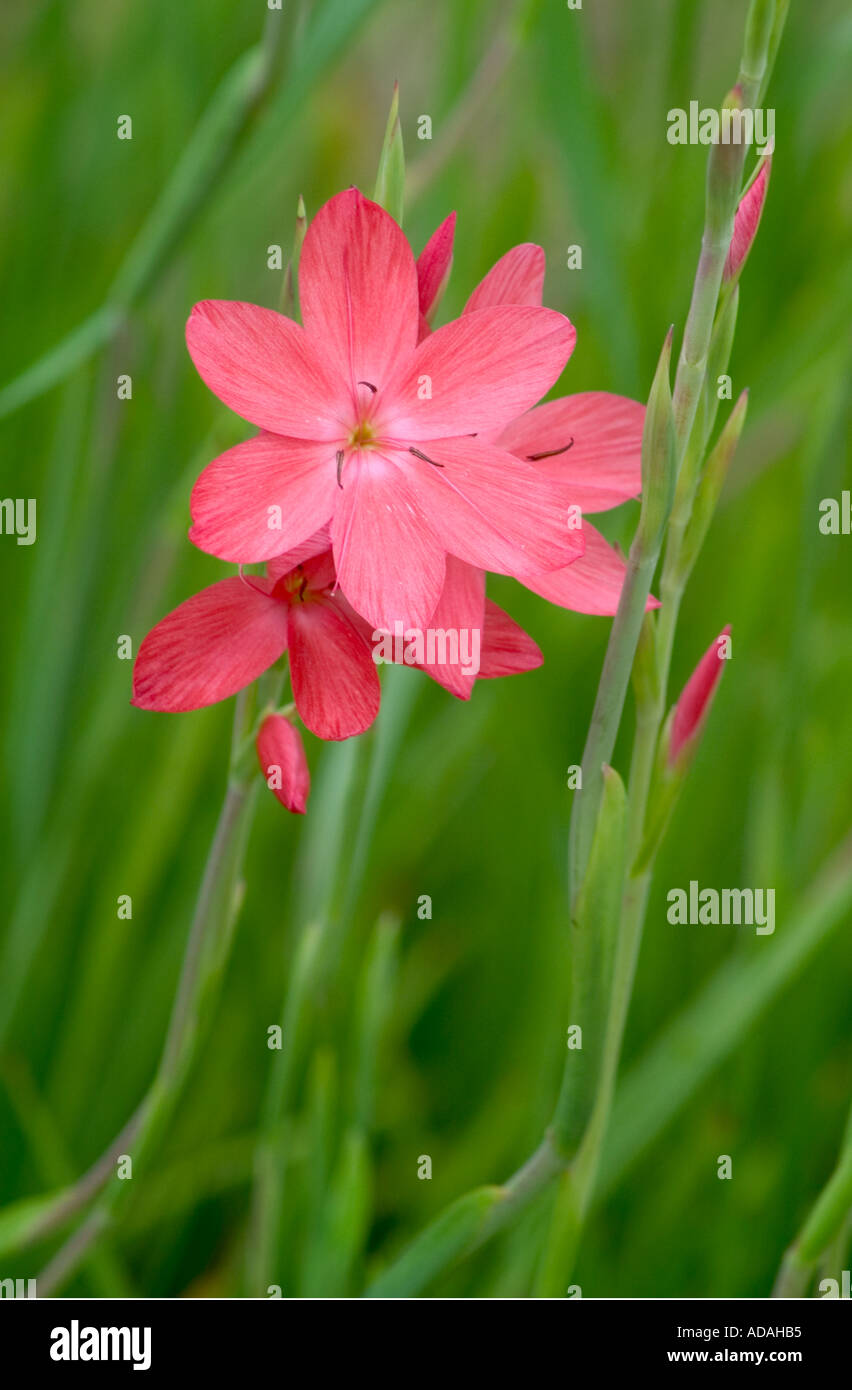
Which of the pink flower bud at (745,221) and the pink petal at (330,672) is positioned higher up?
the pink flower bud at (745,221)

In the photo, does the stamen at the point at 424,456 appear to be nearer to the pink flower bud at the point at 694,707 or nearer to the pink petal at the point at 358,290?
the pink petal at the point at 358,290

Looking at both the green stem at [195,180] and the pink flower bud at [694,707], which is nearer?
the pink flower bud at [694,707]

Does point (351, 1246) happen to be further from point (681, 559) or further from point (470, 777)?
point (470, 777)

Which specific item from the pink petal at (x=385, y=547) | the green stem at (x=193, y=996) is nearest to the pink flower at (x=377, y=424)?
the pink petal at (x=385, y=547)

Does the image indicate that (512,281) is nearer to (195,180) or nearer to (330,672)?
(330,672)

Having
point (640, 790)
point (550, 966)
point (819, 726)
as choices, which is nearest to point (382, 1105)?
point (550, 966)

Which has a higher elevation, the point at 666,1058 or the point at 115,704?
the point at 115,704
